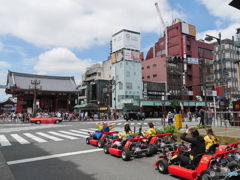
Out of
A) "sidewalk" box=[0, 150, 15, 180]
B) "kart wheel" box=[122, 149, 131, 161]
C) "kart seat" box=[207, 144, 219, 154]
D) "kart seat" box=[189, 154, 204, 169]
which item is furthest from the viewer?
"kart wheel" box=[122, 149, 131, 161]

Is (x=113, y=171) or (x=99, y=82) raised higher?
(x=99, y=82)

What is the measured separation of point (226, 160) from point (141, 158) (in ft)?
11.5

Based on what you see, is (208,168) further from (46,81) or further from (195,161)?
(46,81)

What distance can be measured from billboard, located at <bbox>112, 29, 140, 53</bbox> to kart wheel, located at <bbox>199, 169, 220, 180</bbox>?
197 feet

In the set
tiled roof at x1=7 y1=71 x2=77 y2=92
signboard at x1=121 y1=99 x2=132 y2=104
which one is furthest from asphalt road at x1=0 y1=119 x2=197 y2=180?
tiled roof at x1=7 y1=71 x2=77 y2=92

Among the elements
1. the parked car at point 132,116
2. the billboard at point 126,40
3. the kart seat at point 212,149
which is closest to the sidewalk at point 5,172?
the kart seat at point 212,149

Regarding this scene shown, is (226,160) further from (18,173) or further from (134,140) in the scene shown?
(18,173)

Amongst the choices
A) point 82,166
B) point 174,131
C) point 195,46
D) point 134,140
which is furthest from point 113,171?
point 195,46

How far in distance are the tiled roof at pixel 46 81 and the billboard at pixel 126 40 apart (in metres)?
19.6

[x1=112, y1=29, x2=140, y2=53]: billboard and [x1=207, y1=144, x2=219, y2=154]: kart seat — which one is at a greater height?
[x1=112, y1=29, x2=140, y2=53]: billboard

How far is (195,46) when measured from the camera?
67.2 m

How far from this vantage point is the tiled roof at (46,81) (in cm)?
4581

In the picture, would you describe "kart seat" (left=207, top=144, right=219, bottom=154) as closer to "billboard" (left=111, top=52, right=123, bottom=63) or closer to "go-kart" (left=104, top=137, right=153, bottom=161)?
"go-kart" (left=104, top=137, right=153, bottom=161)

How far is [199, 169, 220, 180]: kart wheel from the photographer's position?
4432 millimetres
